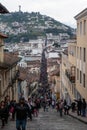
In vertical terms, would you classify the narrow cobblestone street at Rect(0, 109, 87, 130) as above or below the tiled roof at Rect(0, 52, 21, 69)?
below

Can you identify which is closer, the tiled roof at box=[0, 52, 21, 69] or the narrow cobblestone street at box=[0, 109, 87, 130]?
the narrow cobblestone street at box=[0, 109, 87, 130]

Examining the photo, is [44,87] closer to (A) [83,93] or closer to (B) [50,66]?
(B) [50,66]

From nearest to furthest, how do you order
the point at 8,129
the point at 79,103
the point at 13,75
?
1. the point at 8,129
2. the point at 79,103
3. the point at 13,75

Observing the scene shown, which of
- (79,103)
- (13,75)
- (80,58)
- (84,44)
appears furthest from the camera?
(13,75)

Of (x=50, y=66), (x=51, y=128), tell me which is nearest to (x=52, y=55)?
(x=50, y=66)

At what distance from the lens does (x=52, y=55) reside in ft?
579

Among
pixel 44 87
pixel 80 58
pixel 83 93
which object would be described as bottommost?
pixel 44 87

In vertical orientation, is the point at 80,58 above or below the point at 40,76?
above

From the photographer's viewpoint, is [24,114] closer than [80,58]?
Yes

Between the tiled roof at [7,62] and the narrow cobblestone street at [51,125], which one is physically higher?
the tiled roof at [7,62]

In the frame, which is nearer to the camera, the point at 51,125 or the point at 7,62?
the point at 51,125

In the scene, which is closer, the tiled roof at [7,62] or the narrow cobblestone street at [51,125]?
the narrow cobblestone street at [51,125]

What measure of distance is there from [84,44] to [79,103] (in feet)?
38.2

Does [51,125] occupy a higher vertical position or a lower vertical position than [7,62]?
lower
